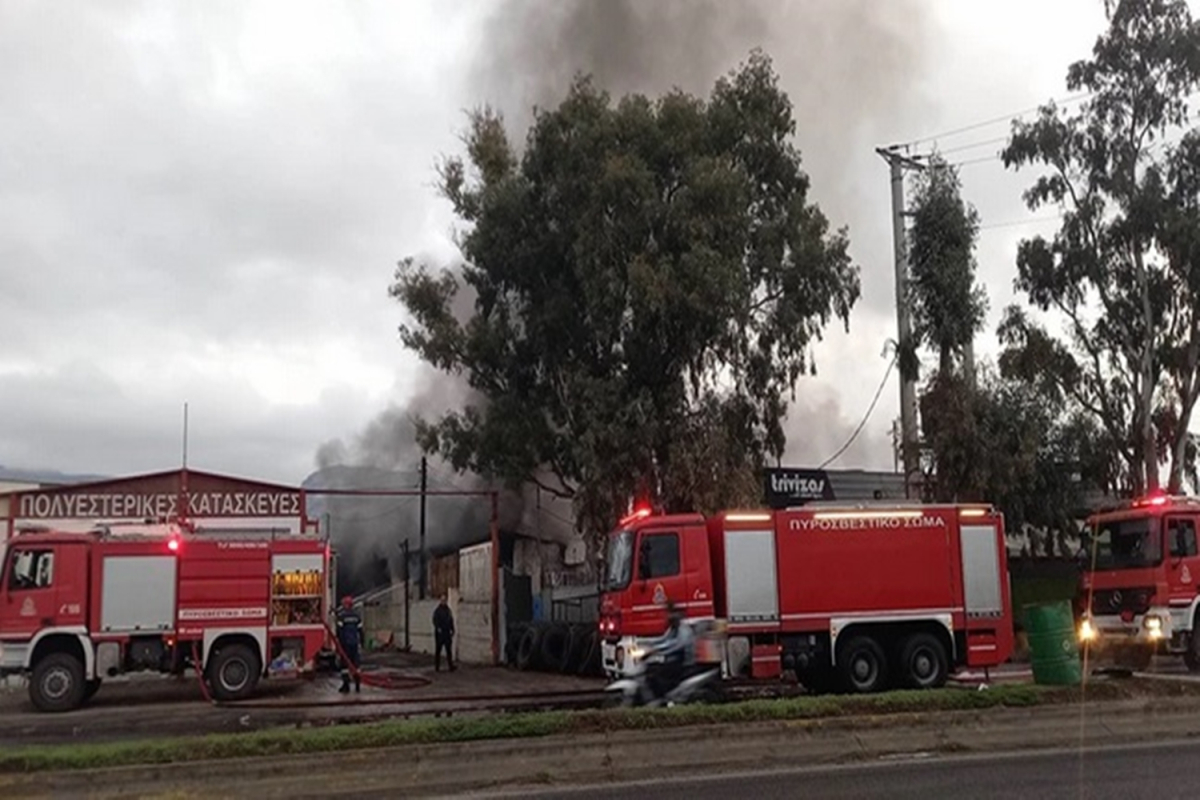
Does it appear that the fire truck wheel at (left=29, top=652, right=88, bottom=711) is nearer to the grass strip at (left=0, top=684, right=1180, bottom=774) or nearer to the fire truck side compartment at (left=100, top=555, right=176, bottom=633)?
the fire truck side compartment at (left=100, top=555, right=176, bottom=633)

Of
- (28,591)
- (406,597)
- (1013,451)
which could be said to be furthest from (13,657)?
(1013,451)

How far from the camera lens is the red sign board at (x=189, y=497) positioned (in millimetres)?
27406

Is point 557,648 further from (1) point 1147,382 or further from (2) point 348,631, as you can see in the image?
(1) point 1147,382

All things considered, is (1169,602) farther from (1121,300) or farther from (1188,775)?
(1121,300)

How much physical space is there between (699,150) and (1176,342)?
590 inches

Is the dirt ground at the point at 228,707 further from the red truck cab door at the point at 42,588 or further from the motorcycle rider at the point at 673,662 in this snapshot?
the motorcycle rider at the point at 673,662

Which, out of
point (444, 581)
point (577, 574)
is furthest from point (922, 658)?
point (444, 581)

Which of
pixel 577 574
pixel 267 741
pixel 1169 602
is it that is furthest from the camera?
pixel 577 574

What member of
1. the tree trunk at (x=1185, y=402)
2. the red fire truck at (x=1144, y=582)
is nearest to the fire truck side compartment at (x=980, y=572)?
the red fire truck at (x=1144, y=582)

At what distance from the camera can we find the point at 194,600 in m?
20.6

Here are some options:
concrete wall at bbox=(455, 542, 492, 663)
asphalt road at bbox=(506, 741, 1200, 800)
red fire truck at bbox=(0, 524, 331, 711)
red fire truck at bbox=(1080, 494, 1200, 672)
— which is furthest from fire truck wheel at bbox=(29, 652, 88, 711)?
red fire truck at bbox=(1080, 494, 1200, 672)

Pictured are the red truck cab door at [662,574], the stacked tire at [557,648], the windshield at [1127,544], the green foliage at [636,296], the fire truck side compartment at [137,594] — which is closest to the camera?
the red truck cab door at [662,574]

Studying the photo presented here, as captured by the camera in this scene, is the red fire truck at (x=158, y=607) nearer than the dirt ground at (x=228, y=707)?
No

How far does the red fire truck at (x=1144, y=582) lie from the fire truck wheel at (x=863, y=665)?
4176 mm
